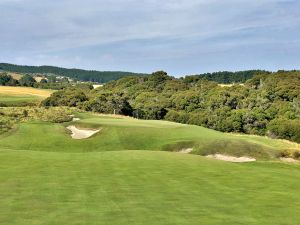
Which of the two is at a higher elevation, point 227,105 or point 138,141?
point 227,105

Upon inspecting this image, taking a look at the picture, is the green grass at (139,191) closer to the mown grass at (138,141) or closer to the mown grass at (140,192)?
the mown grass at (140,192)

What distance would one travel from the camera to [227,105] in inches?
4769

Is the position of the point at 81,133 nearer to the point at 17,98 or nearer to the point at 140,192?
the point at 140,192

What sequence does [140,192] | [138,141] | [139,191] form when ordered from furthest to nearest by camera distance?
[138,141]
[139,191]
[140,192]

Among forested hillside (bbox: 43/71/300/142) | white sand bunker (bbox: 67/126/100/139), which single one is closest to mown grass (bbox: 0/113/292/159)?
white sand bunker (bbox: 67/126/100/139)

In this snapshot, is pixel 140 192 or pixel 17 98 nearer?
pixel 140 192

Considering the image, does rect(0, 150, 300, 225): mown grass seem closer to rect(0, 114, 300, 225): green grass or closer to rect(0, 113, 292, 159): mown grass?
rect(0, 114, 300, 225): green grass

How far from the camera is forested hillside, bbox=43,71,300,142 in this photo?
350 ft

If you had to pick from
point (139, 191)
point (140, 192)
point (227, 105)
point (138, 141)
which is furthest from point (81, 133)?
point (227, 105)

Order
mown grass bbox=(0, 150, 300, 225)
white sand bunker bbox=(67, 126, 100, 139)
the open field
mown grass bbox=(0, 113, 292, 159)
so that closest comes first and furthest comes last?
mown grass bbox=(0, 150, 300, 225), mown grass bbox=(0, 113, 292, 159), white sand bunker bbox=(67, 126, 100, 139), the open field

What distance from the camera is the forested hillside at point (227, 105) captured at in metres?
107

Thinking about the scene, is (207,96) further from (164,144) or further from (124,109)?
(164,144)

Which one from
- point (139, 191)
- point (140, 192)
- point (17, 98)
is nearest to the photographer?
point (140, 192)

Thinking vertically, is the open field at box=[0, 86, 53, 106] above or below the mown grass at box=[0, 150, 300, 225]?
below
